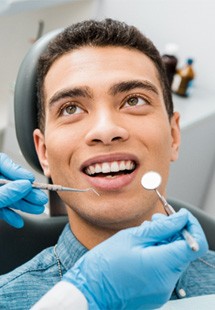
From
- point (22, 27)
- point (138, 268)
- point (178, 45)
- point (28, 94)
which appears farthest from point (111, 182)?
point (22, 27)

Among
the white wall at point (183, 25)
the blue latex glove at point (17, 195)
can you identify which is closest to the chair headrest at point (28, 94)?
the blue latex glove at point (17, 195)

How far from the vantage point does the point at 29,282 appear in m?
1.30

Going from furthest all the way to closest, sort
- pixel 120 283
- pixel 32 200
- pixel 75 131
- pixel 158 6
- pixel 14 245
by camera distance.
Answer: pixel 158 6 < pixel 14 245 < pixel 32 200 < pixel 75 131 < pixel 120 283

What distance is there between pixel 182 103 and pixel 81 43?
122 cm

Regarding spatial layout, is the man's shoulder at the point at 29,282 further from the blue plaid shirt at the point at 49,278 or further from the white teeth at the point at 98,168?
the white teeth at the point at 98,168

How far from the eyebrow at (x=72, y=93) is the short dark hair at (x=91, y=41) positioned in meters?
0.08

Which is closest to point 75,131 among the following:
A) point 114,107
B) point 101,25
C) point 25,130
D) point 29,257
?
point 114,107

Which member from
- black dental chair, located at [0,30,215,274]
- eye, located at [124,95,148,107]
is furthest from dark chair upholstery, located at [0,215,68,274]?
eye, located at [124,95,148,107]

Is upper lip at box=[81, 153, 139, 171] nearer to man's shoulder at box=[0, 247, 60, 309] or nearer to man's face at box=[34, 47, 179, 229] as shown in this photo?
man's face at box=[34, 47, 179, 229]

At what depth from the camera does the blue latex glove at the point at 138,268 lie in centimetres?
102

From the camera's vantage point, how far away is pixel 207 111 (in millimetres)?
2523

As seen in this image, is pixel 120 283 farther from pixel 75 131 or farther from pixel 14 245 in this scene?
pixel 14 245

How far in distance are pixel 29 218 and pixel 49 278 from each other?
28cm

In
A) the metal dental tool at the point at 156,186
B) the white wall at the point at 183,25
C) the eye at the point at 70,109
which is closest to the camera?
the metal dental tool at the point at 156,186
